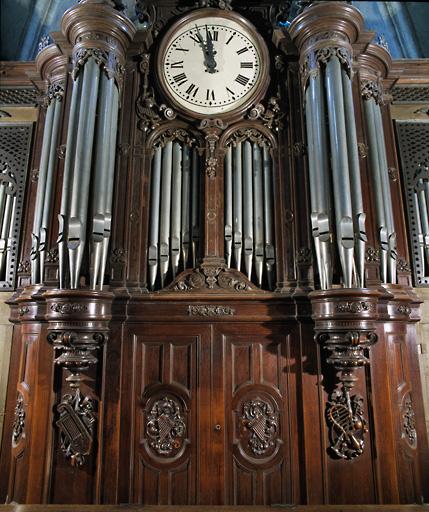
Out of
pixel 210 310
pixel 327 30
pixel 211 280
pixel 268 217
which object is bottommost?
pixel 210 310

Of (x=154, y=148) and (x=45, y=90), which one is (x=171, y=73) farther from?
(x=45, y=90)

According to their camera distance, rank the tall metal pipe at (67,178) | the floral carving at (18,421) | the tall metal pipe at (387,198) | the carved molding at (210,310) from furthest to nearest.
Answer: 1. the tall metal pipe at (387,198)
2. the carved molding at (210,310)
3. the floral carving at (18,421)
4. the tall metal pipe at (67,178)

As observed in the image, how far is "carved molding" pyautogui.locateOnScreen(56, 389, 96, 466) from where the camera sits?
4262 millimetres

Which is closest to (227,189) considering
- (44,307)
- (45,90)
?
(44,307)

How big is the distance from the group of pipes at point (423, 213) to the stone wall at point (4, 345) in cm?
509

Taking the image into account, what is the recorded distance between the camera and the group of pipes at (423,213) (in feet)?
17.7

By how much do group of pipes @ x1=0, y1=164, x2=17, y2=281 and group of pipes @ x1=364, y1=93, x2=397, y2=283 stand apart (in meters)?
4.34

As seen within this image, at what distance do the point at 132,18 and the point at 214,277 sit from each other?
4215 mm

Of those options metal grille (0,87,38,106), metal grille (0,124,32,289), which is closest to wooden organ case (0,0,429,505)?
metal grille (0,124,32,289)

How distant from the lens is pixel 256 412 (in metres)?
4.45

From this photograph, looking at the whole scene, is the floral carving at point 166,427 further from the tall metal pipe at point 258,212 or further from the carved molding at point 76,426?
the tall metal pipe at point 258,212

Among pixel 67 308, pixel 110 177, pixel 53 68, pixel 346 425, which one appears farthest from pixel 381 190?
pixel 53 68

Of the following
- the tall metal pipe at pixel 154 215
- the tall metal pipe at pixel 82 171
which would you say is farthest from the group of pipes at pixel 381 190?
the tall metal pipe at pixel 82 171

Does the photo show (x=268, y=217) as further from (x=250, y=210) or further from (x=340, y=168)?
(x=340, y=168)
